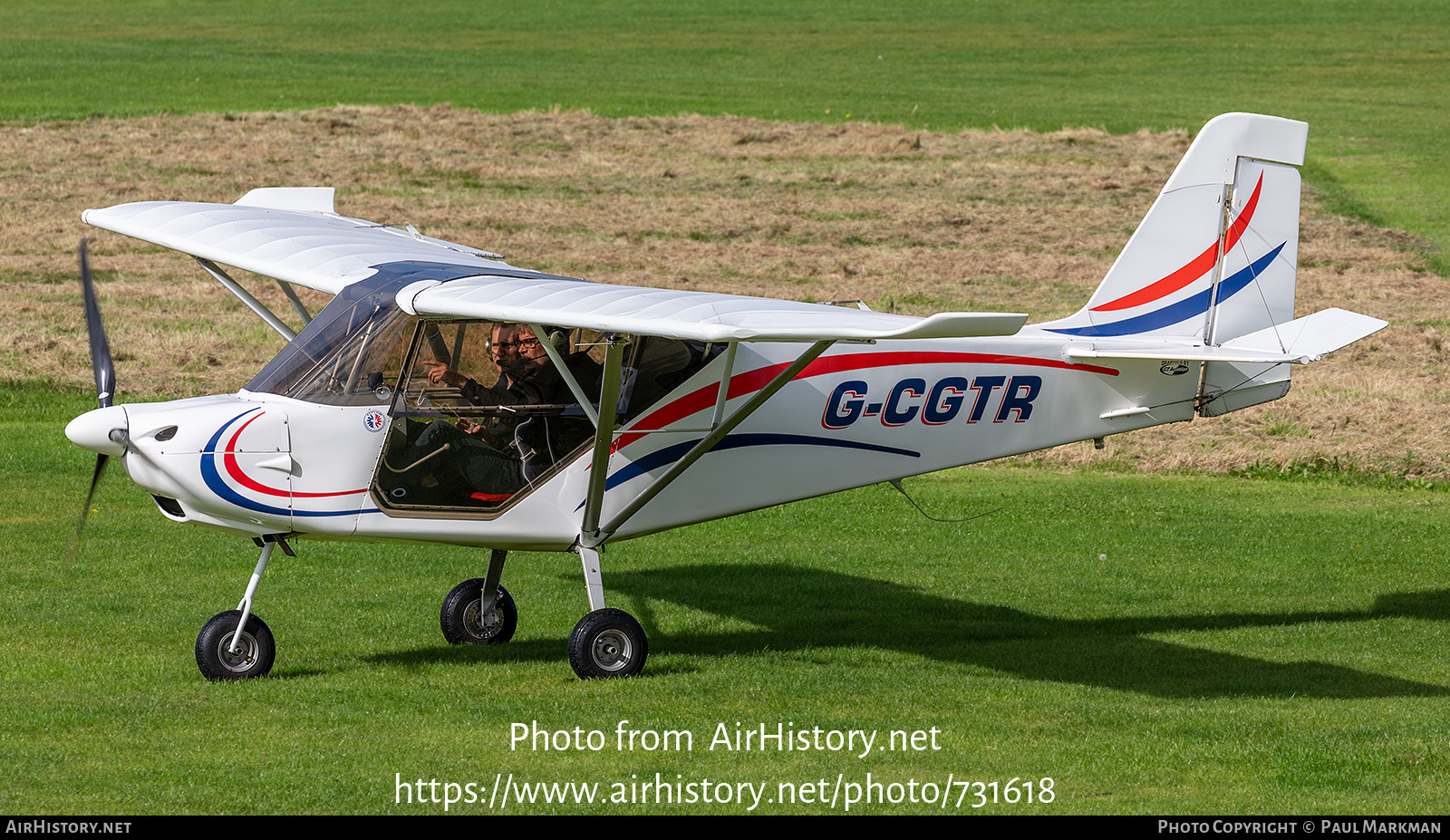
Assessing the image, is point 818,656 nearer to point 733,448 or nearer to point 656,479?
point 733,448

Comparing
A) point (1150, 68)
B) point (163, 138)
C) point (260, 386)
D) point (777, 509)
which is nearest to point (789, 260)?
point (777, 509)

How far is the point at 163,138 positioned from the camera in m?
33.2

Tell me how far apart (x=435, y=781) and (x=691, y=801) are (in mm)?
1374

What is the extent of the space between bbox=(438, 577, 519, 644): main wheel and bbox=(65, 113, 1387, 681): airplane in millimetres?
17

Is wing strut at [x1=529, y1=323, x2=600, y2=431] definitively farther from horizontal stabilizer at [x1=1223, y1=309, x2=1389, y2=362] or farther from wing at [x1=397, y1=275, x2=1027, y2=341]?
horizontal stabilizer at [x1=1223, y1=309, x2=1389, y2=362]

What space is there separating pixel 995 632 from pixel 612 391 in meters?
4.05

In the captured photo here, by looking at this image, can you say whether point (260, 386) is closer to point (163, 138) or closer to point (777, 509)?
point (777, 509)

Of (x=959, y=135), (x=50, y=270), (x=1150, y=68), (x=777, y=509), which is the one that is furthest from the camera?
(x=1150, y=68)

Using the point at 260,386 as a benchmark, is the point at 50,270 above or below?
below

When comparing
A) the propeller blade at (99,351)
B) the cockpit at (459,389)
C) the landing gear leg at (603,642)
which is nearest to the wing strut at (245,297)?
the propeller blade at (99,351)

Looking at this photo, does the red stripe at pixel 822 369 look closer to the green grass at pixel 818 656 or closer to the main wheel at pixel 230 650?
the green grass at pixel 818 656

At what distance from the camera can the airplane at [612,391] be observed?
956 centimetres

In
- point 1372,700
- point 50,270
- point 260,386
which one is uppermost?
point 260,386

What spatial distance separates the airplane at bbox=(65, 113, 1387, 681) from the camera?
9.56 metres
